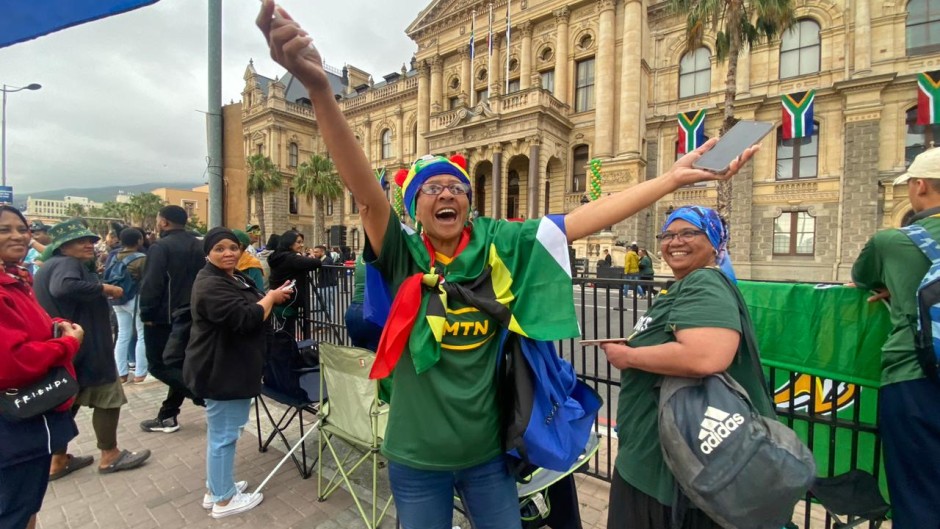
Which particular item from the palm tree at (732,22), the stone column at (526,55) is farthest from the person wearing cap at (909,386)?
the stone column at (526,55)

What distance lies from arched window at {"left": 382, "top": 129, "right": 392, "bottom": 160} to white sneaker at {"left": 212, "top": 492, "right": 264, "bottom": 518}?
121ft

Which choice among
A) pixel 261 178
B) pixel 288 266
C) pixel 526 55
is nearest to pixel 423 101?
pixel 526 55

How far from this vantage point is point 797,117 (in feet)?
61.4

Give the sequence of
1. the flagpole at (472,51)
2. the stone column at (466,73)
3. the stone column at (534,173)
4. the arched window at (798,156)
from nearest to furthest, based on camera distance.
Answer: the arched window at (798,156) → the stone column at (534,173) → the flagpole at (472,51) → the stone column at (466,73)

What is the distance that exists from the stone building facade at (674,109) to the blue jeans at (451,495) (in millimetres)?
20358

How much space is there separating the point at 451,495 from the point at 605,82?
2463cm

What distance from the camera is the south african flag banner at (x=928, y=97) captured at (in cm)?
1639

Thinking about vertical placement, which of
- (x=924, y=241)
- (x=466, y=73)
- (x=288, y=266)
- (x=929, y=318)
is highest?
(x=466, y=73)

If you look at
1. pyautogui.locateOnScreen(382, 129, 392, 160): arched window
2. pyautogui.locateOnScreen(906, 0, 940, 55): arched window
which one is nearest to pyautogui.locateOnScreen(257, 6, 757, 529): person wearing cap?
pyautogui.locateOnScreen(906, 0, 940, 55): arched window

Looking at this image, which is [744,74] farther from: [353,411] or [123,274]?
[123,274]

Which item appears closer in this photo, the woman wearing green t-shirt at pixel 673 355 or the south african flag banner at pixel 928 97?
the woman wearing green t-shirt at pixel 673 355

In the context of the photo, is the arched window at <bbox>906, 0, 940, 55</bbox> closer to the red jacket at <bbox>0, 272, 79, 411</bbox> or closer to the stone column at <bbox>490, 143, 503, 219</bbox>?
the stone column at <bbox>490, 143, 503, 219</bbox>

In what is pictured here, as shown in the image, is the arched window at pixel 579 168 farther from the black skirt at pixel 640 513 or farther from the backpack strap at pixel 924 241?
the black skirt at pixel 640 513

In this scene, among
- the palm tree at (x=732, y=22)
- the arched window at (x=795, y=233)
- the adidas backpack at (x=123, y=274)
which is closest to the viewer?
the adidas backpack at (x=123, y=274)
